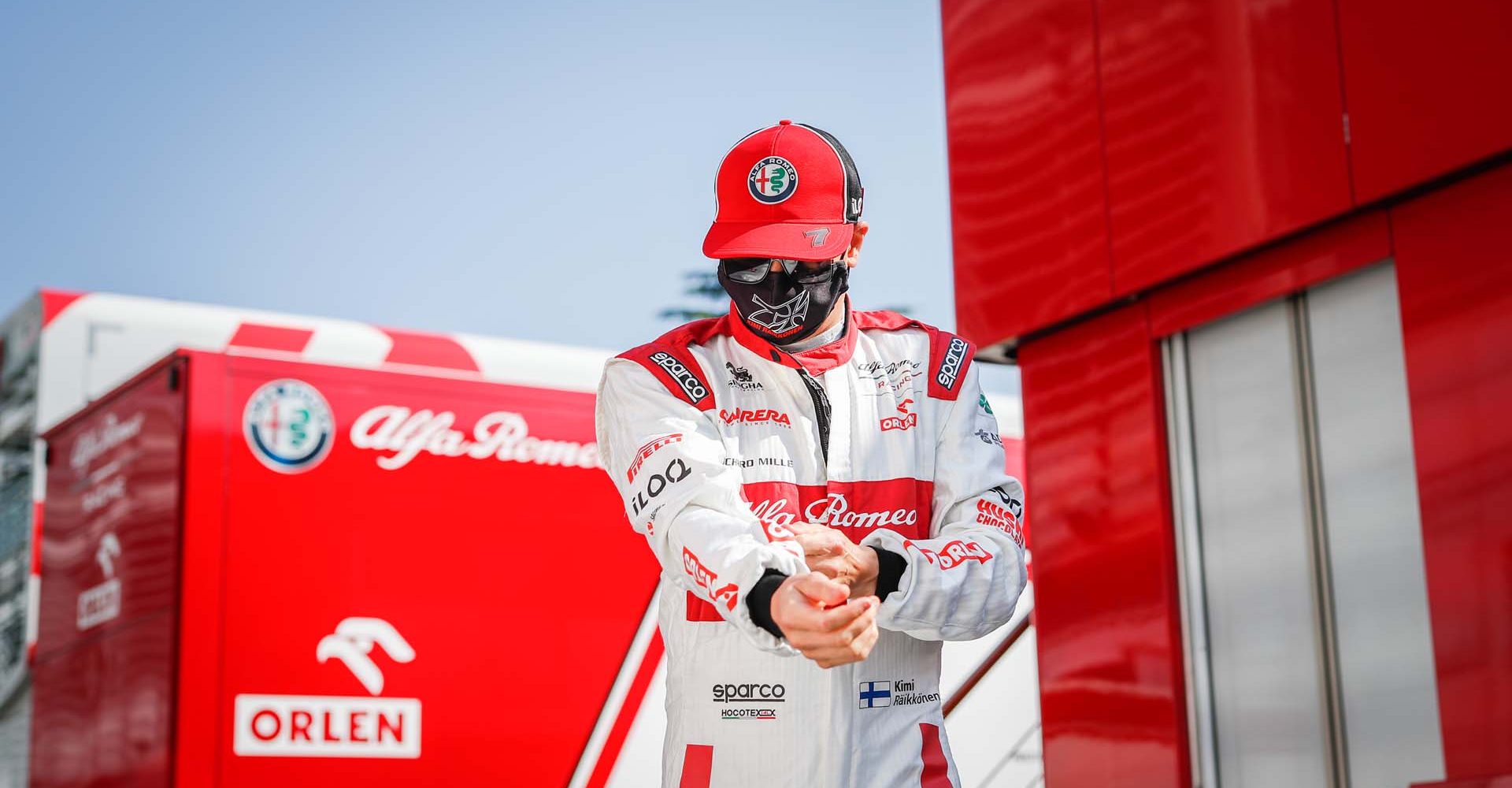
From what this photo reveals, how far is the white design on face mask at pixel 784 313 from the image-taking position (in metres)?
2.86

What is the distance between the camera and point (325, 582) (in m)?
5.68

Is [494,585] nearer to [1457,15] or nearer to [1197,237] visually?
[1197,237]

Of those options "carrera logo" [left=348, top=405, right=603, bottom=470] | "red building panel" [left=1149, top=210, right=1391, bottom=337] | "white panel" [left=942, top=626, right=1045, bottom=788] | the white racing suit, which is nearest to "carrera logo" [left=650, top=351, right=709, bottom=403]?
the white racing suit

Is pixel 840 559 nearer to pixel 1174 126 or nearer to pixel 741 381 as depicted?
pixel 741 381

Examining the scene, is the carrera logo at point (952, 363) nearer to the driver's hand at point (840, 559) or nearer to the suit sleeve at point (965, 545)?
the suit sleeve at point (965, 545)

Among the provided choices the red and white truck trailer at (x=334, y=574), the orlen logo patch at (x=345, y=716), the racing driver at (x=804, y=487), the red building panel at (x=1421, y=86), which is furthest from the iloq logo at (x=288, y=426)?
the red building panel at (x=1421, y=86)

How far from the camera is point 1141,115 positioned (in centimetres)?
675

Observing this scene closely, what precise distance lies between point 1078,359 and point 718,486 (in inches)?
189

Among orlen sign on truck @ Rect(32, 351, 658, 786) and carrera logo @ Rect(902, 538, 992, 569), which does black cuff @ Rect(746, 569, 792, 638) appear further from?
orlen sign on truck @ Rect(32, 351, 658, 786)

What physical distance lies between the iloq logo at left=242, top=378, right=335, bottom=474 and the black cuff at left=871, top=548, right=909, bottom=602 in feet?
11.8

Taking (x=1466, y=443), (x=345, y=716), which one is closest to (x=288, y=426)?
(x=345, y=716)

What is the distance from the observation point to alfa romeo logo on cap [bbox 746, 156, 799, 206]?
2789mm

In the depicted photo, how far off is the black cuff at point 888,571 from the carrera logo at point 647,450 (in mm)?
418

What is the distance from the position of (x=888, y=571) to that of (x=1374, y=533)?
386 cm
